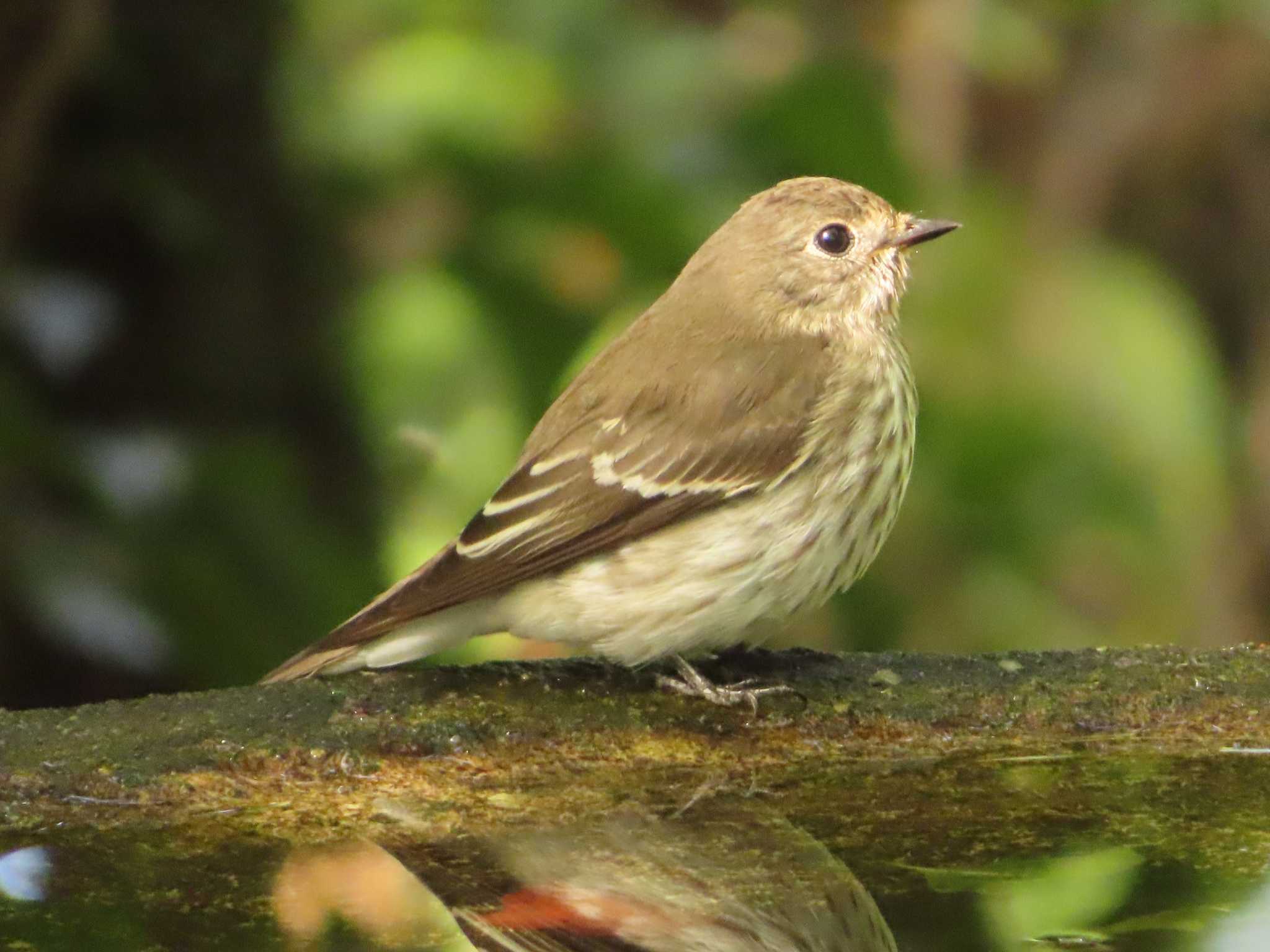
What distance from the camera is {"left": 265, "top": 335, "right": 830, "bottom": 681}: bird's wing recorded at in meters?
3.45

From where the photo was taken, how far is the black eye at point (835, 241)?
398 centimetres

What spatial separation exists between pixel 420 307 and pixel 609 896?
253cm

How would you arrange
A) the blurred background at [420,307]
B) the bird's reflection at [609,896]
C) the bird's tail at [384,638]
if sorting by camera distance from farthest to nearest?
the blurred background at [420,307] → the bird's tail at [384,638] → the bird's reflection at [609,896]

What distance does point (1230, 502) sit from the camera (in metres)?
6.64

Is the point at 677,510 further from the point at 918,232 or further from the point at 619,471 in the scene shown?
the point at 918,232

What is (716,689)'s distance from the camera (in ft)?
11.0

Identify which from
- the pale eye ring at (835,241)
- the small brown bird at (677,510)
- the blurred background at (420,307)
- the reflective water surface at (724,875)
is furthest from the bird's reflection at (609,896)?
the blurred background at (420,307)

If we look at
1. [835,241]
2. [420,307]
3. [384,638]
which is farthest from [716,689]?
[420,307]

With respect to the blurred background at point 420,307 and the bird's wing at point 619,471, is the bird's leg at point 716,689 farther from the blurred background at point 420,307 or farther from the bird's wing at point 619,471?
the blurred background at point 420,307

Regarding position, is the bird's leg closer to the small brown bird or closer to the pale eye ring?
the small brown bird

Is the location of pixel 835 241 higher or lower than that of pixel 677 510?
higher

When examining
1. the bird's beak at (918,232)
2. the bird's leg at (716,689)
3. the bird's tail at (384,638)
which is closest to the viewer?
the bird's leg at (716,689)

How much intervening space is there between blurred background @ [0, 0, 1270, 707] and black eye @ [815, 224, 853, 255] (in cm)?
78

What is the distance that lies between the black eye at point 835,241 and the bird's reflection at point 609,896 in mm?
1552
